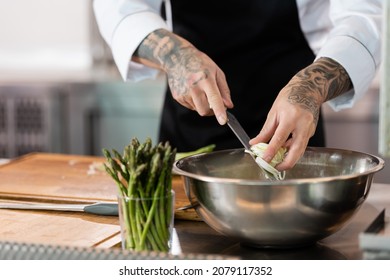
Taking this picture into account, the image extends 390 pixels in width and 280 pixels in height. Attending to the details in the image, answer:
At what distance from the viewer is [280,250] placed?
147 cm

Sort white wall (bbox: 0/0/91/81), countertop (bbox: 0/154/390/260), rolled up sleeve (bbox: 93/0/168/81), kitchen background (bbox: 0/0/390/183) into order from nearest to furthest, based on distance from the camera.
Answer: countertop (bbox: 0/154/390/260) < rolled up sleeve (bbox: 93/0/168/81) < kitchen background (bbox: 0/0/390/183) < white wall (bbox: 0/0/91/81)

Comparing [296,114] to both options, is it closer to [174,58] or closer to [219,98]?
[219,98]

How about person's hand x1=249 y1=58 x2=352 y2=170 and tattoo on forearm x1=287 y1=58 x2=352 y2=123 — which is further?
tattoo on forearm x1=287 y1=58 x2=352 y2=123

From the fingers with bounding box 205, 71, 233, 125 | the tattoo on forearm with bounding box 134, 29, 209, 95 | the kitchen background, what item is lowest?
the kitchen background

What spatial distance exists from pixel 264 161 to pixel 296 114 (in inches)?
5.2

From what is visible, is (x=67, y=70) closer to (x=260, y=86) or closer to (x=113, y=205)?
(x=260, y=86)

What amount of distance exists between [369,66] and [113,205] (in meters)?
0.81

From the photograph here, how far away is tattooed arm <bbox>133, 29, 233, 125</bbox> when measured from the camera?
171cm

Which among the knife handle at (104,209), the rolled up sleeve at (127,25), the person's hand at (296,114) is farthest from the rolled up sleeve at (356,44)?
the knife handle at (104,209)

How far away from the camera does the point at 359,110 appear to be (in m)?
3.86

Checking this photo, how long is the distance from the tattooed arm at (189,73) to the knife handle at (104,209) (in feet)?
1.02

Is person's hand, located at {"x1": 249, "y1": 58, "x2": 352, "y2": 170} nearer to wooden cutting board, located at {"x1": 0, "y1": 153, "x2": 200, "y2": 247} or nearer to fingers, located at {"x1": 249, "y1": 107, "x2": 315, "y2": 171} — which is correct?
fingers, located at {"x1": 249, "y1": 107, "x2": 315, "y2": 171}

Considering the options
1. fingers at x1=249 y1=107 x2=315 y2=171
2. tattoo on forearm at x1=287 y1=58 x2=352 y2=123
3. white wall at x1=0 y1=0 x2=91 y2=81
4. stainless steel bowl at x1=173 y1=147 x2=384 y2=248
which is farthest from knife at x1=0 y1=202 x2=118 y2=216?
white wall at x1=0 y1=0 x2=91 y2=81
